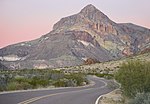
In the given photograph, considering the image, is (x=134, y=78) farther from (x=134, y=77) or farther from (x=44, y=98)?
(x=44, y=98)

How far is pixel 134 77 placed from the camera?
23.6m

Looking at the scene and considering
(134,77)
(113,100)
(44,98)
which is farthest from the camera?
(113,100)

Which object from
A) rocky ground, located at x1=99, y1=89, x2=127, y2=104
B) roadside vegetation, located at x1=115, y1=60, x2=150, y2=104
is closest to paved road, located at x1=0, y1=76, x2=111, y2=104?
rocky ground, located at x1=99, y1=89, x2=127, y2=104

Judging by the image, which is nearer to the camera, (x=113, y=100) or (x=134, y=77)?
(x=134, y=77)

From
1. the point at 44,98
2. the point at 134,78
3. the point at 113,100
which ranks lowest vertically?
the point at 113,100

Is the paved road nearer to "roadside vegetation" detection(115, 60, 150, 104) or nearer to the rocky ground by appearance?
the rocky ground

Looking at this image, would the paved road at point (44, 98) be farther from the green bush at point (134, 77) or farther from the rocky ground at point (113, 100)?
the green bush at point (134, 77)

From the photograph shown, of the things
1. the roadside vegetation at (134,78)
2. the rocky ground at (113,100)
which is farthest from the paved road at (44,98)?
the roadside vegetation at (134,78)

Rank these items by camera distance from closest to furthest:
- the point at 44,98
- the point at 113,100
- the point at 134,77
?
the point at 134,77 < the point at 44,98 < the point at 113,100

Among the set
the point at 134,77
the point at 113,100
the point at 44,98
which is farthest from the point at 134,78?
the point at 44,98

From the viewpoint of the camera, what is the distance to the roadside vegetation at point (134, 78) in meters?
23.3

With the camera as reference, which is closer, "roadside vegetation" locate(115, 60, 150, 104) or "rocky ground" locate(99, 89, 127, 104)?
"roadside vegetation" locate(115, 60, 150, 104)

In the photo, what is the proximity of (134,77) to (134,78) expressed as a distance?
61mm

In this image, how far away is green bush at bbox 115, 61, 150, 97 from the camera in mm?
23328
